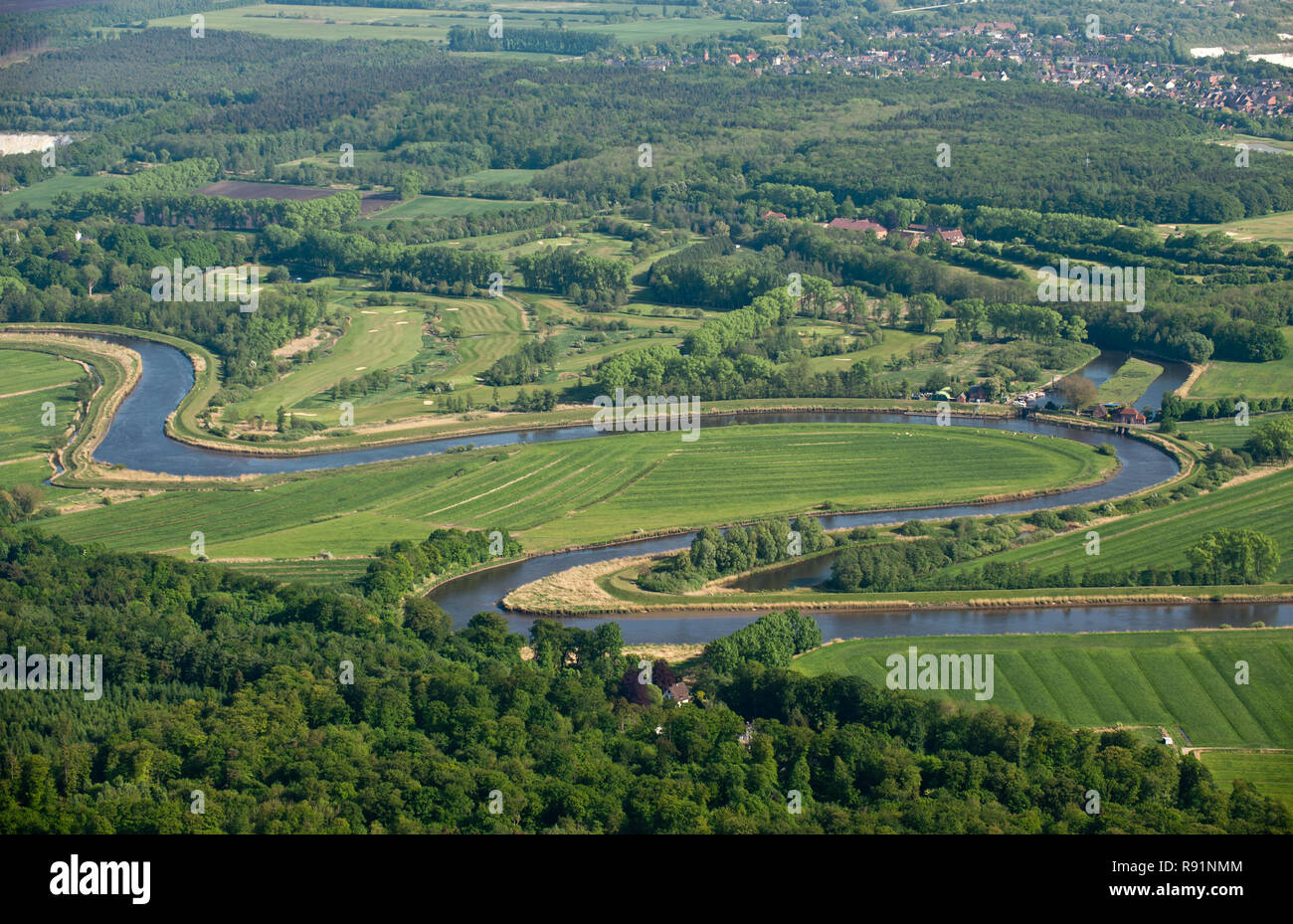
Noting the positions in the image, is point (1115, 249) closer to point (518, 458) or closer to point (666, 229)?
point (666, 229)

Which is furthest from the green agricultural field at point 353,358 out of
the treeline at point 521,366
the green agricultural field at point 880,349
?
the green agricultural field at point 880,349

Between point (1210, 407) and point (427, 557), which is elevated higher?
point (1210, 407)


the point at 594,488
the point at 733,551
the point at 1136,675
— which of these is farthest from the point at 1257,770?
the point at 594,488

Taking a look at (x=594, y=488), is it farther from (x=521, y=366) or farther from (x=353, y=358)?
(x=353, y=358)

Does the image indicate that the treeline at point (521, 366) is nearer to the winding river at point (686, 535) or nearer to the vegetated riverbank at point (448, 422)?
the vegetated riverbank at point (448, 422)

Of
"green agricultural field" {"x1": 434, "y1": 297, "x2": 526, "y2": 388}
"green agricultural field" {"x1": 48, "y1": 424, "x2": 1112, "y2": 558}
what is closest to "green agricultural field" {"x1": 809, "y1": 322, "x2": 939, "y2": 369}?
"green agricultural field" {"x1": 48, "y1": 424, "x2": 1112, "y2": 558}

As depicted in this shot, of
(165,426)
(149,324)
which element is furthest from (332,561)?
(149,324)

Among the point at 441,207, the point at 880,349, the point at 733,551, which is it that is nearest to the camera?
the point at 733,551
